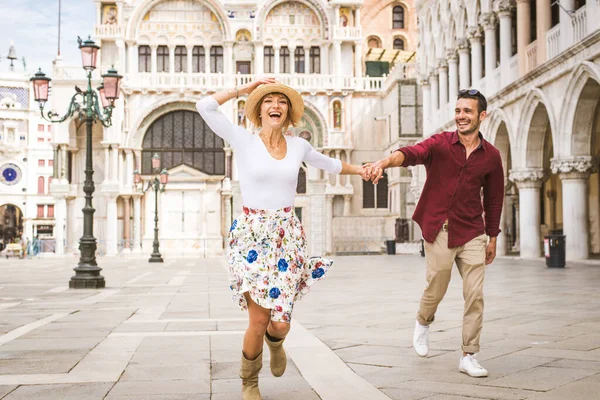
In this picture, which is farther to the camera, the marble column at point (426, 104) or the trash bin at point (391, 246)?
the trash bin at point (391, 246)

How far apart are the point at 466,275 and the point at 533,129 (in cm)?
1847

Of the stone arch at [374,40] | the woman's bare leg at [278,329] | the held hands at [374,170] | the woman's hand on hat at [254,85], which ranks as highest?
the stone arch at [374,40]

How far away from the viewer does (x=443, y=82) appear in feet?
104

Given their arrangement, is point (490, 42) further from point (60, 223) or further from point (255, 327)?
point (60, 223)

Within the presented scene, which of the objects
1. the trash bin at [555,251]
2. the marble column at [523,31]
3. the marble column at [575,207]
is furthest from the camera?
the marble column at [523,31]

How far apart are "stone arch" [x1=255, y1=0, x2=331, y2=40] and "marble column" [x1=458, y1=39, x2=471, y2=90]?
15.7m

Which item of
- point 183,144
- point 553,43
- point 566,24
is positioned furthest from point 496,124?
point 183,144

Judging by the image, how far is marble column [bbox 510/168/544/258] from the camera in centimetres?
2325

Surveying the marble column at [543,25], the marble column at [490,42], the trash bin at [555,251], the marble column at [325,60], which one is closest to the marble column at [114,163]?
the marble column at [325,60]

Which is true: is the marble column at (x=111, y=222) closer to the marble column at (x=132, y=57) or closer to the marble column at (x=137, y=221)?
the marble column at (x=137, y=221)

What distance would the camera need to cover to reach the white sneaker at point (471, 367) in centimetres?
508

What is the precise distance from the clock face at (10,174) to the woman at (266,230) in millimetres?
72469

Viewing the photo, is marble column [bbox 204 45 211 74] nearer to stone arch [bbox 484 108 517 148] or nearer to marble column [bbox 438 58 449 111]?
marble column [bbox 438 58 449 111]

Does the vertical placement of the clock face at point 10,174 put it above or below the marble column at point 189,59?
below
